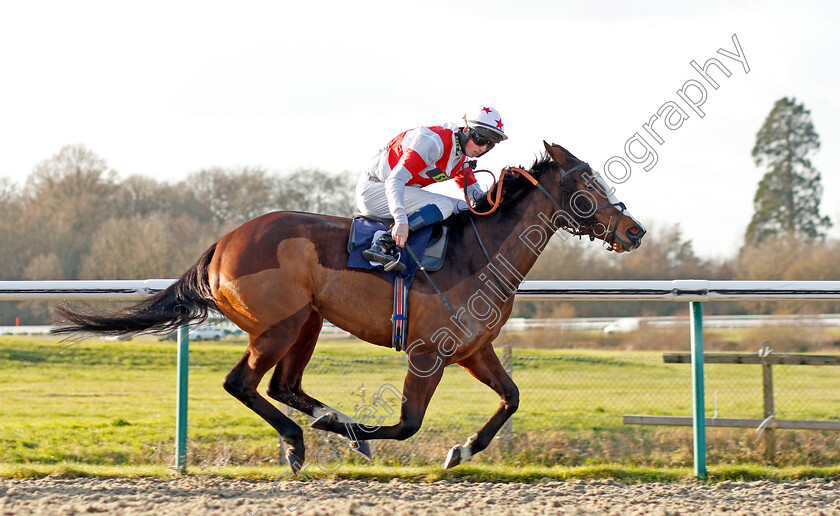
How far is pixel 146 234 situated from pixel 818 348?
19.2m

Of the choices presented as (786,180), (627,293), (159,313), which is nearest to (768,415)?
(627,293)

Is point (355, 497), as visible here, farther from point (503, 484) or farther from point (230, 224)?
point (230, 224)

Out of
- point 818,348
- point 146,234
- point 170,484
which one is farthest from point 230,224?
point 170,484

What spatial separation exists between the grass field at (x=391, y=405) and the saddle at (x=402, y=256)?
3.49 feet

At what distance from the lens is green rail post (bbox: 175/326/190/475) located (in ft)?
15.4

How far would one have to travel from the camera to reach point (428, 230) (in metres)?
4.42

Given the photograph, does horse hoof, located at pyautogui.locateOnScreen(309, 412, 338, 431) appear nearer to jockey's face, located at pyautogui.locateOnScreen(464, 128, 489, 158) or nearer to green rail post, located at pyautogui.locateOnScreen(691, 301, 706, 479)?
jockey's face, located at pyautogui.locateOnScreen(464, 128, 489, 158)

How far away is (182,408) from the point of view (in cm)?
484

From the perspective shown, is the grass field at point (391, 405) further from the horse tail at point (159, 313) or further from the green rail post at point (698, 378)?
the green rail post at point (698, 378)

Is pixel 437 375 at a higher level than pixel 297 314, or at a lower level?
lower

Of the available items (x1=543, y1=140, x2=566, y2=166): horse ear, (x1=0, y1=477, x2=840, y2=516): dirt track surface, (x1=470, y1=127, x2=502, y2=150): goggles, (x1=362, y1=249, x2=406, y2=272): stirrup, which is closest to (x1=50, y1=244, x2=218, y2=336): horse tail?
(x1=0, y1=477, x2=840, y2=516): dirt track surface

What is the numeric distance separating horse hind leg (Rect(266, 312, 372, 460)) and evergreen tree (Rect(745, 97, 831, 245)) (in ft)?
126

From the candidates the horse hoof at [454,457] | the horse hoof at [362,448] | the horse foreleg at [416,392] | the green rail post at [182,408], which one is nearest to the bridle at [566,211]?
the horse foreleg at [416,392]

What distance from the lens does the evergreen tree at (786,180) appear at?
40469 millimetres
